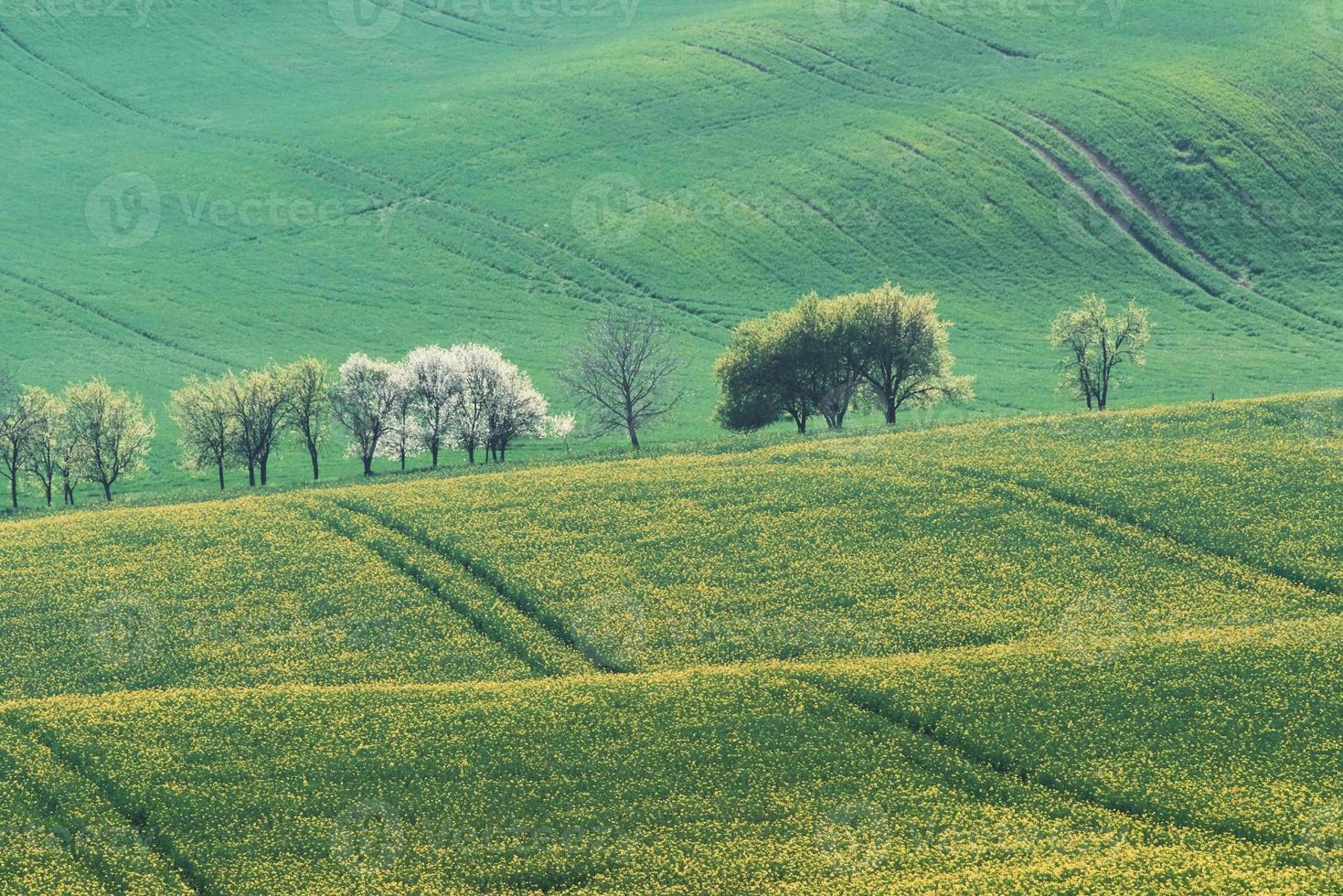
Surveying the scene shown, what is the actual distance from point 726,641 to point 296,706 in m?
16.2

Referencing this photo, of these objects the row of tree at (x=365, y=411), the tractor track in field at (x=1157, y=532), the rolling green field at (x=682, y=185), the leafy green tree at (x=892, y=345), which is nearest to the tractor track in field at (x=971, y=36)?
the rolling green field at (x=682, y=185)

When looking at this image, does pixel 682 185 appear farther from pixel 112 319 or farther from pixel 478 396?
pixel 112 319

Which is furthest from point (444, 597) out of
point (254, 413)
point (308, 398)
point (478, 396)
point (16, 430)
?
point (16, 430)

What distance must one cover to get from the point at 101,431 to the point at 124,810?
46.1 meters

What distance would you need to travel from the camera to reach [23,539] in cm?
5950

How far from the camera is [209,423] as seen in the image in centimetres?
7981

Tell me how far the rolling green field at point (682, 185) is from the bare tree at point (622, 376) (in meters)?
7.08

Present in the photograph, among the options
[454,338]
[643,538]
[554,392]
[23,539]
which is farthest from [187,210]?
[643,538]

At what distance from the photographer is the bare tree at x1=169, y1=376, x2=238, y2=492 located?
79688 mm

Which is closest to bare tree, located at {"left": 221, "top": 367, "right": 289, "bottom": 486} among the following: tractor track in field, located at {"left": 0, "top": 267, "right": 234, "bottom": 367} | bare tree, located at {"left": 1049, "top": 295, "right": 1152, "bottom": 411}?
tractor track in field, located at {"left": 0, "top": 267, "right": 234, "bottom": 367}

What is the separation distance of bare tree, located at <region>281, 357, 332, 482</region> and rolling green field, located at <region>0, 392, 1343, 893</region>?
17.5 metres

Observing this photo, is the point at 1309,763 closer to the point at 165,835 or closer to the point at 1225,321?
the point at 165,835

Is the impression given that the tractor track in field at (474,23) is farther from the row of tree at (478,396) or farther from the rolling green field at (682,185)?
the row of tree at (478,396)

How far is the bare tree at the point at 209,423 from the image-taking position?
79688 mm
